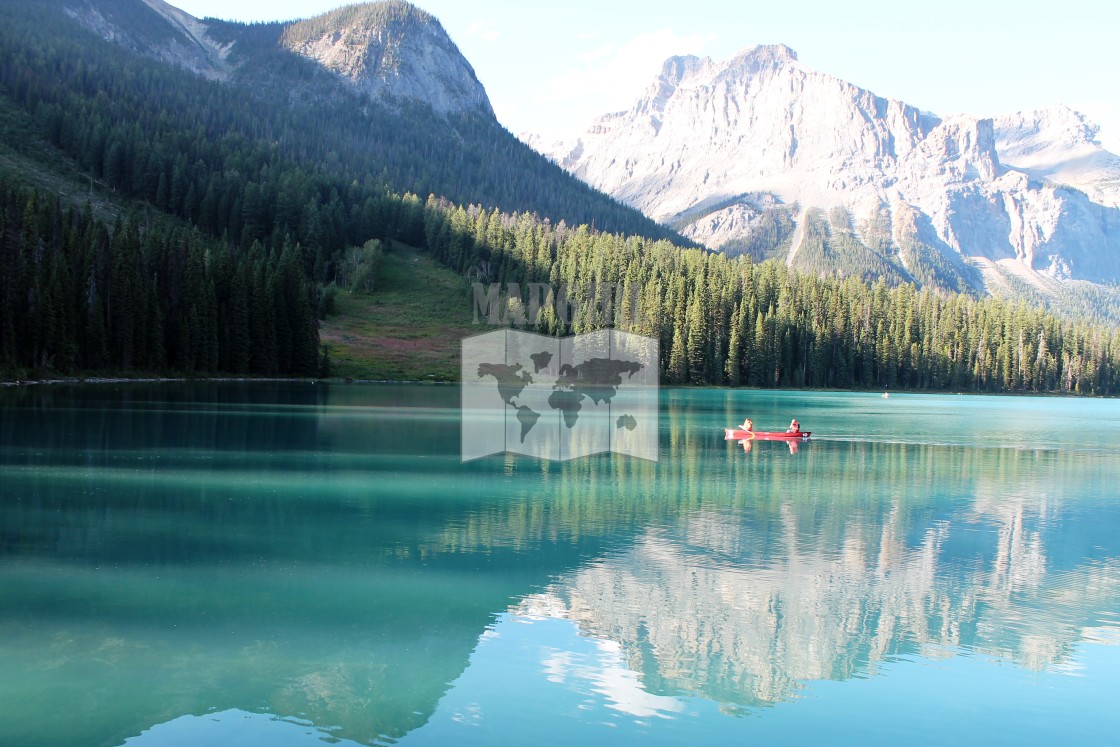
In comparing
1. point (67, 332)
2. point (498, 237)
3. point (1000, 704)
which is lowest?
point (1000, 704)

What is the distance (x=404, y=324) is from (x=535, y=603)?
133006 mm

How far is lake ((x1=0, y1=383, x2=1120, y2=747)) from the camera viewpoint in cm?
1482

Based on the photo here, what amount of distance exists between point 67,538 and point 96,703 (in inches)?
469

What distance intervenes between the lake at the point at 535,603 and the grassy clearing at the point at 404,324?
85.1 metres

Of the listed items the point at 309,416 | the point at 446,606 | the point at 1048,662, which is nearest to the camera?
the point at 1048,662

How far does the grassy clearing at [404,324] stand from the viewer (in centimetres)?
12875

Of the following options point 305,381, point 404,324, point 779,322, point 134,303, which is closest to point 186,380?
point 134,303

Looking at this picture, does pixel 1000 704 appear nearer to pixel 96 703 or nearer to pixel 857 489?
pixel 96 703

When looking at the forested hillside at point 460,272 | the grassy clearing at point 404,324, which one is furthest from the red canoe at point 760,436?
the grassy clearing at point 404,324

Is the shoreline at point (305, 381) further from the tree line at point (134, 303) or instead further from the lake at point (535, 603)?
the lake at point (535, 603)

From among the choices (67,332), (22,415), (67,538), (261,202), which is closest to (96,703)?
(67,538)

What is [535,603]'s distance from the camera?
20891 millimetres

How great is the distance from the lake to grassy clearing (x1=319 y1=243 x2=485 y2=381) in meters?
85.1

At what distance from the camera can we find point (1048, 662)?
18250 millimetres
